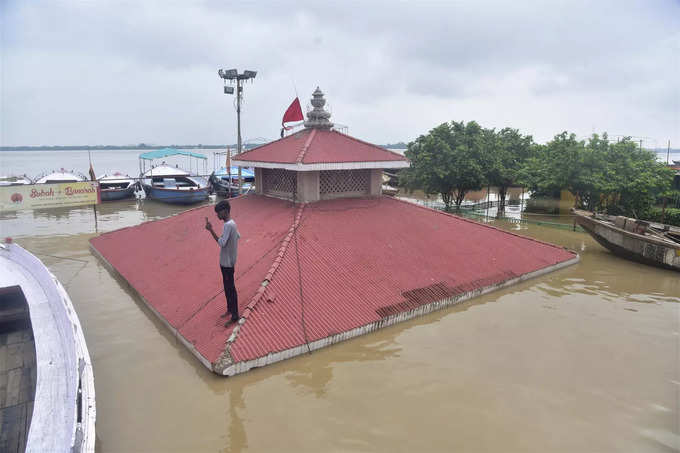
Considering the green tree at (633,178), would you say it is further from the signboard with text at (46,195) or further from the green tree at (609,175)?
the signboard with text at (46,195)

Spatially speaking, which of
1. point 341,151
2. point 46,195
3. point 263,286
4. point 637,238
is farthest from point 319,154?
point 46,195

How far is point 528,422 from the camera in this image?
6.45 metres

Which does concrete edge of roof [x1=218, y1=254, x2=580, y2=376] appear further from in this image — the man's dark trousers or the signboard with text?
the signboard with text

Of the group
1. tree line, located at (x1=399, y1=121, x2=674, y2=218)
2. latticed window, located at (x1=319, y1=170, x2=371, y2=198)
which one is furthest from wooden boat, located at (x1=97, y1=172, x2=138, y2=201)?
latticed window, located at (x1=319, y1=170, x2=371, y2=198)

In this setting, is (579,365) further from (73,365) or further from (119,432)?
(73,365)

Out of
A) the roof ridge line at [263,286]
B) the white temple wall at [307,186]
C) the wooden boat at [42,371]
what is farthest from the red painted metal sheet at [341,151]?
the wooden boat at [42,371]

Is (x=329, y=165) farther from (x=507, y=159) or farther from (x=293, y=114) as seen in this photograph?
(x=507, y=159)

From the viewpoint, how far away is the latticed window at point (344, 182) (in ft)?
44.7

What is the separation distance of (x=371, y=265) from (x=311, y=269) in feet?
5.83

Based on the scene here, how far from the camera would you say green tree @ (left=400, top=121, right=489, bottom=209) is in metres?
24.2

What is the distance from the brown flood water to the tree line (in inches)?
448

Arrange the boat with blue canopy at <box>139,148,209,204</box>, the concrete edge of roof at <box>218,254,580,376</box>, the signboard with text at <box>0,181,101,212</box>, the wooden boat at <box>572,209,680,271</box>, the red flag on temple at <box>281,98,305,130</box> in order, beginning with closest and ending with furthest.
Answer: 1. the concrete edge of roof at <box>218,254,580,376</box>
2. the wooden boat at <box>572,209,680,271</box>
3. the red flag on temple at <box>281,98,305,130</box>
4. the signboard with text at <box>0,181,101,212</box>
5. the boat with blue canopy at <box>139,148,209,204</box>

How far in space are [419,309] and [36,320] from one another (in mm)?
8412

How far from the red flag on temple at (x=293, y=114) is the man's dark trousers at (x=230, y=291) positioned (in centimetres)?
998
